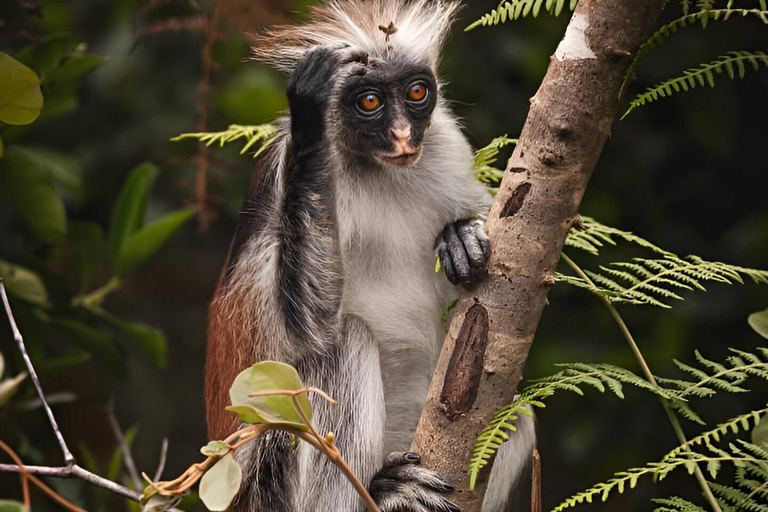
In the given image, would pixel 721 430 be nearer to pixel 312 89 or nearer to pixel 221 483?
pixel 221 483

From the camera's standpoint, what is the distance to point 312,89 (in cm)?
337

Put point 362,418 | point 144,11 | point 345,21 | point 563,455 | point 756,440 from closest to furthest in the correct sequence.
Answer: point 756,440 < point 362,418 < point 345,21 < point 144,11 < point 563,455

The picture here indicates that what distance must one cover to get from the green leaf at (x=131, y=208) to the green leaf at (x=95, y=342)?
1.39 ft

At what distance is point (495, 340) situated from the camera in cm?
273

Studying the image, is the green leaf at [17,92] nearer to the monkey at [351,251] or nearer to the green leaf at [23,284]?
the monkey at [351,251]

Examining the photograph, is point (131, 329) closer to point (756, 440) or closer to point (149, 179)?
point (149, 179)

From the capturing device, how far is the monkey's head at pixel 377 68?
11.6 feet

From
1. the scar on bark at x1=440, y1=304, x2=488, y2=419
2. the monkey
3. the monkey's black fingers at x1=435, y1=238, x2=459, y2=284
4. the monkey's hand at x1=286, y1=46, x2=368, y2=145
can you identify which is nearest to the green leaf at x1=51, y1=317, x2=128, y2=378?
the monkey

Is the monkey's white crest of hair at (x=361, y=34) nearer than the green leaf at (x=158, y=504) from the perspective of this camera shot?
No

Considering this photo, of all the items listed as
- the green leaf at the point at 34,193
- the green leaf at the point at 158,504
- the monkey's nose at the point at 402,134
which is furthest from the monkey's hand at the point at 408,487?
the green leaf at the point at 34,193

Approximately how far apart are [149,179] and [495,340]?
2.92 metres

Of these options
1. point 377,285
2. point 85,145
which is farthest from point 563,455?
point 85,145

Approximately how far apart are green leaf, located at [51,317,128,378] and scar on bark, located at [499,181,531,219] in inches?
115

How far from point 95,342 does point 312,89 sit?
228cm
